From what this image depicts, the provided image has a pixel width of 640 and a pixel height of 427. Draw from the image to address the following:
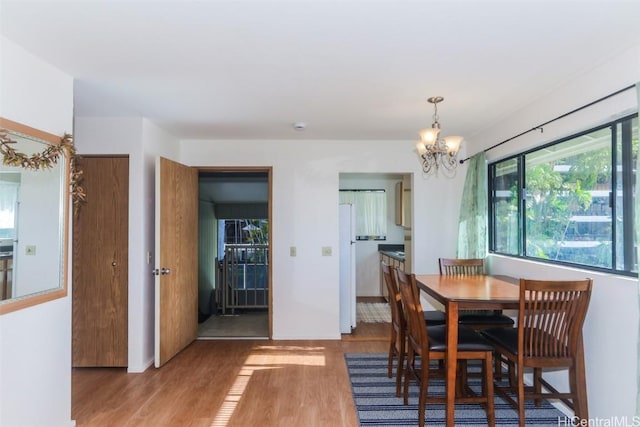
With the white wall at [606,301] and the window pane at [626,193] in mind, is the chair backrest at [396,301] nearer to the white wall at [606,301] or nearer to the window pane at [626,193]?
the white wall at [606,301]

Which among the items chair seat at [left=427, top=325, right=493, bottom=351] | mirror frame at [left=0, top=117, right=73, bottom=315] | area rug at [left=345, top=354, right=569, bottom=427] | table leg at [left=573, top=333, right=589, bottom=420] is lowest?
area rug at [left=345, top=354, right=569, bottom=427]

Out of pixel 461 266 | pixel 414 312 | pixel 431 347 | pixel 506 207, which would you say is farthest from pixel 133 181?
pixel 506 207

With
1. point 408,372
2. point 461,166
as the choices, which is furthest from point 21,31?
point 461,166

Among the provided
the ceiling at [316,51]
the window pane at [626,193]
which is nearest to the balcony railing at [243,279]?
the ceiling at [316,51]

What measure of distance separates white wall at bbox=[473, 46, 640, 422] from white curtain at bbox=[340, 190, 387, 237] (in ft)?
12.9

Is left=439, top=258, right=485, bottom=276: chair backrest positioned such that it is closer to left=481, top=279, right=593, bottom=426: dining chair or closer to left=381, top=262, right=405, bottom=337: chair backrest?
left=381, top=262, right=405, bottom=337: chair backrest

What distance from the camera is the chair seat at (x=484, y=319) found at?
309cm

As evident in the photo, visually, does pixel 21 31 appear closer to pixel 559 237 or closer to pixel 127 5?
pixel 127 5

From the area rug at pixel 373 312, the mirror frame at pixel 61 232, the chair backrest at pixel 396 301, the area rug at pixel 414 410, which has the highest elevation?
the mirror frame at pixel 61 232

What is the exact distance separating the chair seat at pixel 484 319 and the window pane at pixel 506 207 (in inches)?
28.0

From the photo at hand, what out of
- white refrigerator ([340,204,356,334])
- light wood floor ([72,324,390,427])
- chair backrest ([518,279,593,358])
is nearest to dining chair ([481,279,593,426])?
chair backrest ([518,279,593,358])

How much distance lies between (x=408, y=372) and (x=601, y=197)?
1773 millimetres

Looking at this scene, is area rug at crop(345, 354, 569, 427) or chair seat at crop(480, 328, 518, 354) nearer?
chair seat at crop(480, 328, 518, 354)

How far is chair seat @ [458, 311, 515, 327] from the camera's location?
3.09 m
